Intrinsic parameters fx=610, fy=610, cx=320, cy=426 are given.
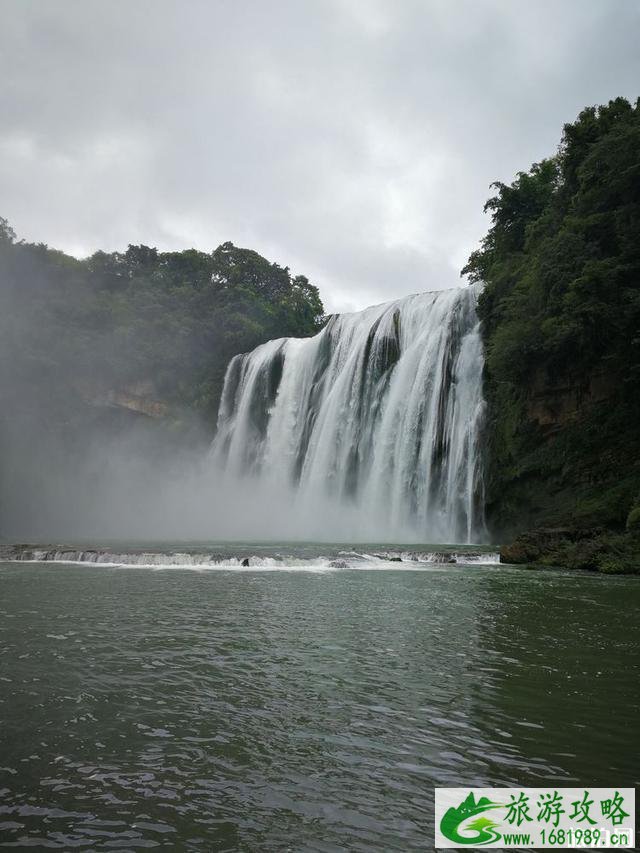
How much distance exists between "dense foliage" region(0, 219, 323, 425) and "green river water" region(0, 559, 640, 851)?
3228cm

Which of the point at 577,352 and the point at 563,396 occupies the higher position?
the point at 577,352

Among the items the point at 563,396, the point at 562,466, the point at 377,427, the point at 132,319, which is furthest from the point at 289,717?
the point at 132,319

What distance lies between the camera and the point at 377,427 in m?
26.5

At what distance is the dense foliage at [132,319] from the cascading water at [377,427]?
7.42 m

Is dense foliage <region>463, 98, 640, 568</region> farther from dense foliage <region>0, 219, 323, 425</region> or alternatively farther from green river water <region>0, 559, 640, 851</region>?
dense foliage <region>0, 219, 323, 425</region>

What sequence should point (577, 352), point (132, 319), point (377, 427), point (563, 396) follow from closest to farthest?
point (577, 352) → point (563, 396) → point (377, 427) → point (132, 319)

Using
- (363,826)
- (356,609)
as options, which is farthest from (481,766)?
(356,609)

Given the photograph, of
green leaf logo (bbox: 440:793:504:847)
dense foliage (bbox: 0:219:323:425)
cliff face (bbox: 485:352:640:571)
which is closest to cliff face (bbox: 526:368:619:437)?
cliff face (bbox: 485:352:640:571)

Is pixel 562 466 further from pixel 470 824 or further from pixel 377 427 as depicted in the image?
pixel 470 824

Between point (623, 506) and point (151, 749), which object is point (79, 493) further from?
point (151, 749)

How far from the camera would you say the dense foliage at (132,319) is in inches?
1496

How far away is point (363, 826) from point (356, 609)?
5.57 meters

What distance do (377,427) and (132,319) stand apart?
2253 centimetres

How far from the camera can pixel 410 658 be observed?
5.51 meters
